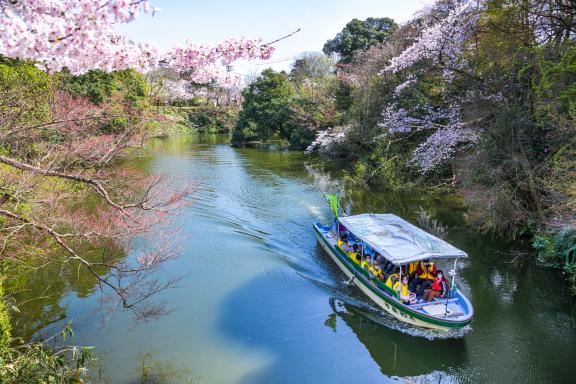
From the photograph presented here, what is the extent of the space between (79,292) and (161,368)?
188 inches

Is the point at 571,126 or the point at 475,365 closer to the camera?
the point at 475,365

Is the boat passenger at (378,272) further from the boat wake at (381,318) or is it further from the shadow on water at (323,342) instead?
the shadow on water at (323,342)

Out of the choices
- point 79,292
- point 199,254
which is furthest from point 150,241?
point 79,292

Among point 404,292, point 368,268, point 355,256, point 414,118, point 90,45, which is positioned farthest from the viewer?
point 414,118

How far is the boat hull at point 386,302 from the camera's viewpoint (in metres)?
9.71

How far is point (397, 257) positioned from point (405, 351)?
7.40 ft

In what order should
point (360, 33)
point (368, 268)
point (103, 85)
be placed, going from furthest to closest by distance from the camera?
point (360, 33), point (103, 85), point (368, 268)

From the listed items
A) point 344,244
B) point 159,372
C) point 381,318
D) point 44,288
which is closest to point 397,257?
point 381,318

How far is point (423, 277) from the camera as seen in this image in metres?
11.3

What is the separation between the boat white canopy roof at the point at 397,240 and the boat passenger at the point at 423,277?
62 cm

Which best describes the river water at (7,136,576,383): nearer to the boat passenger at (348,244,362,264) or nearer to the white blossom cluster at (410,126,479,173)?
the boat passenger at (348,244,362,264)

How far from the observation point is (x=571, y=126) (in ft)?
35.2

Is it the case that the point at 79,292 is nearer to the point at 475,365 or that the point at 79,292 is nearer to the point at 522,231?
the point at 475,365

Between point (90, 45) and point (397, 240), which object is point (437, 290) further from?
point (90, 45)
